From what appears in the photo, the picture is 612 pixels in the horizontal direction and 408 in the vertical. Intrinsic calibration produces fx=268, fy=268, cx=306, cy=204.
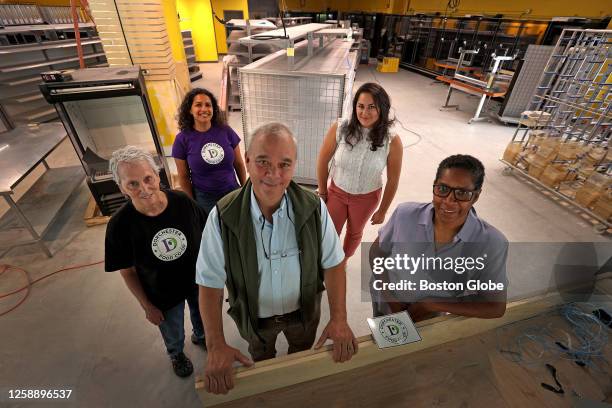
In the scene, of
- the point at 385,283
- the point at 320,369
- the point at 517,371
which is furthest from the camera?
the point at 385,283

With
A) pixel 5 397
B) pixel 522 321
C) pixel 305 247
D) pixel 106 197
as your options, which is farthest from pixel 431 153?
pixel 5 397

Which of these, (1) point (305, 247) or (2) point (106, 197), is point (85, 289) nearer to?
(2) point (106, 197)

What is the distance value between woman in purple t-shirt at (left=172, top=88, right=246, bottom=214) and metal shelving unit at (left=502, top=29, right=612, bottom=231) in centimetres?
453

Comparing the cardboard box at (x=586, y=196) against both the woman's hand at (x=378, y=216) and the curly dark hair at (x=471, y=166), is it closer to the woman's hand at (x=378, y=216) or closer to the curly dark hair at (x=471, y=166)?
the woman's hand at (x=378, y=216)

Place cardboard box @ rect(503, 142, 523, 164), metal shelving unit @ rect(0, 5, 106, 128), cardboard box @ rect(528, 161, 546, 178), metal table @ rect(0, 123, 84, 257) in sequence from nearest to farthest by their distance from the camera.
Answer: metal table @ rect(0, 123, 84, 257), cardboard box @ rect(528, 161, 546, 178), cardboard box @ rect(503, 142, 523, 164), metal shelving unit @ rect(0, 5, 106, 128)

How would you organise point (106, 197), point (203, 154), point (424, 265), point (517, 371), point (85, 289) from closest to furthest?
point (517, 371)
point (424, 265)
point (203, 154)
point (85, 289)
point (106, 197)

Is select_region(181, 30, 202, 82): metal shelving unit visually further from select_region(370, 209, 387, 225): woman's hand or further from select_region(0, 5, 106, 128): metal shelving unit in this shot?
select_region(370, 209, 387, 225): woman's hand

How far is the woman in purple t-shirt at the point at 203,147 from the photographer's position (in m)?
2.13

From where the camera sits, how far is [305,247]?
110 cm

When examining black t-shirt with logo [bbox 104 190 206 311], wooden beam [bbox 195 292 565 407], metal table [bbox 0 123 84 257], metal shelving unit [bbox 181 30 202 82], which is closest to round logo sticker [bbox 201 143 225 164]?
black t-shirt with logo [bbox 104 190 206 311]

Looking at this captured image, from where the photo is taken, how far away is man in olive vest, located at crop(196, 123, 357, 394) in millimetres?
996

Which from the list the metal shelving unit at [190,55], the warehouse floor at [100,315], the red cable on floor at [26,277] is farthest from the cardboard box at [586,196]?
the metal shelving unit at [190,55]

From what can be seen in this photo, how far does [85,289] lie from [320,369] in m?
2.60

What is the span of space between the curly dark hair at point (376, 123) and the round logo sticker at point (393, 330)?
4.02 feet
